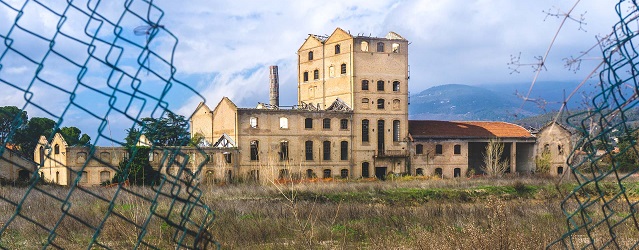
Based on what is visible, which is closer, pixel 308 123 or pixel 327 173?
pixel 308 123

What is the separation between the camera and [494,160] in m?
47.7

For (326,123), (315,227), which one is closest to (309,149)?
(326,123)

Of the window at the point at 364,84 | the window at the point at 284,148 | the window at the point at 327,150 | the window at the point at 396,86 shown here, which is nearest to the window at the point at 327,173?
the window at the point at 327,150

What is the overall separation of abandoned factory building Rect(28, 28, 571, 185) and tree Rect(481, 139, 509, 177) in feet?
2.69

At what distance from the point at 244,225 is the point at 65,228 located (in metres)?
3.22

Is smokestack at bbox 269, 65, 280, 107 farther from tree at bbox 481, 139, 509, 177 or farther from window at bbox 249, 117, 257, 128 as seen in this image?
tree at bbox 481, 139, 509, 177

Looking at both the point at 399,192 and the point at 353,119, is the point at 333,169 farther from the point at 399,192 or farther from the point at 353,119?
the point at 399,192

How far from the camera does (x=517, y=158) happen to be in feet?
166

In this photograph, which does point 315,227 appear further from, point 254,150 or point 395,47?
point 395,47

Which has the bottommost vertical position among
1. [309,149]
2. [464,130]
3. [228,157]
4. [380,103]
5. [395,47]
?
[228,157]

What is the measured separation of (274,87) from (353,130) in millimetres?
9295

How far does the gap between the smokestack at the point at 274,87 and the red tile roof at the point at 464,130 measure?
1047 centimetres

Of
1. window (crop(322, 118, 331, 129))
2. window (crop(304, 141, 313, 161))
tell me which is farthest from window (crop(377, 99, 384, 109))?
window (crop(304, 141, 313, 161))

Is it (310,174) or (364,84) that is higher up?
(364,84)
